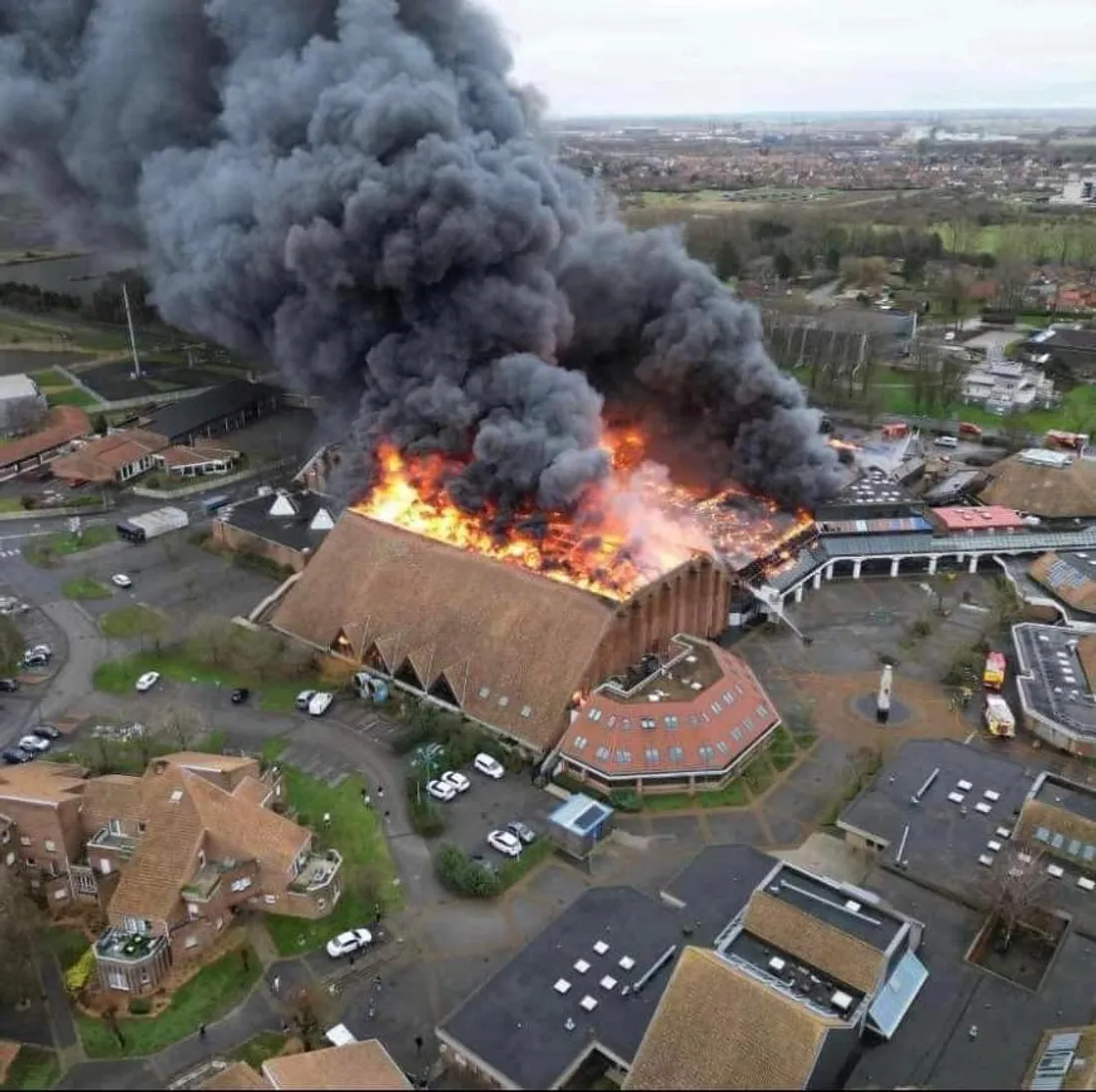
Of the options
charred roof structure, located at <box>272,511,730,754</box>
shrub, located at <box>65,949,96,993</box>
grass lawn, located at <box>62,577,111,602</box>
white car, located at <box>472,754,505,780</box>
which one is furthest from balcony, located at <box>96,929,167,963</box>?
grass lawn, located at <box>62,577,111,602</box>

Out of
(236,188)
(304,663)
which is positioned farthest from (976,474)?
(236,188)

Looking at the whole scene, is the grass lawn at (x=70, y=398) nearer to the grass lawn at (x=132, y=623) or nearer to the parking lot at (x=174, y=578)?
the parking lot at (x=174, y=578)

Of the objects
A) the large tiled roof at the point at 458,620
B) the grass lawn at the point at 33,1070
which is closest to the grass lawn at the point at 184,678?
the large tiled roof at the point at 458,620

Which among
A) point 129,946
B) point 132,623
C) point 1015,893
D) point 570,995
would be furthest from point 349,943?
point 132,623

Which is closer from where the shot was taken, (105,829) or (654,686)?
(105,829)

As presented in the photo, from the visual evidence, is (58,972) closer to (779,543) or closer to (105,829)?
(105,829)

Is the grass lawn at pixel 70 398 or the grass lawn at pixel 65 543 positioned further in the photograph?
the grass lawn at pixel 70 398
